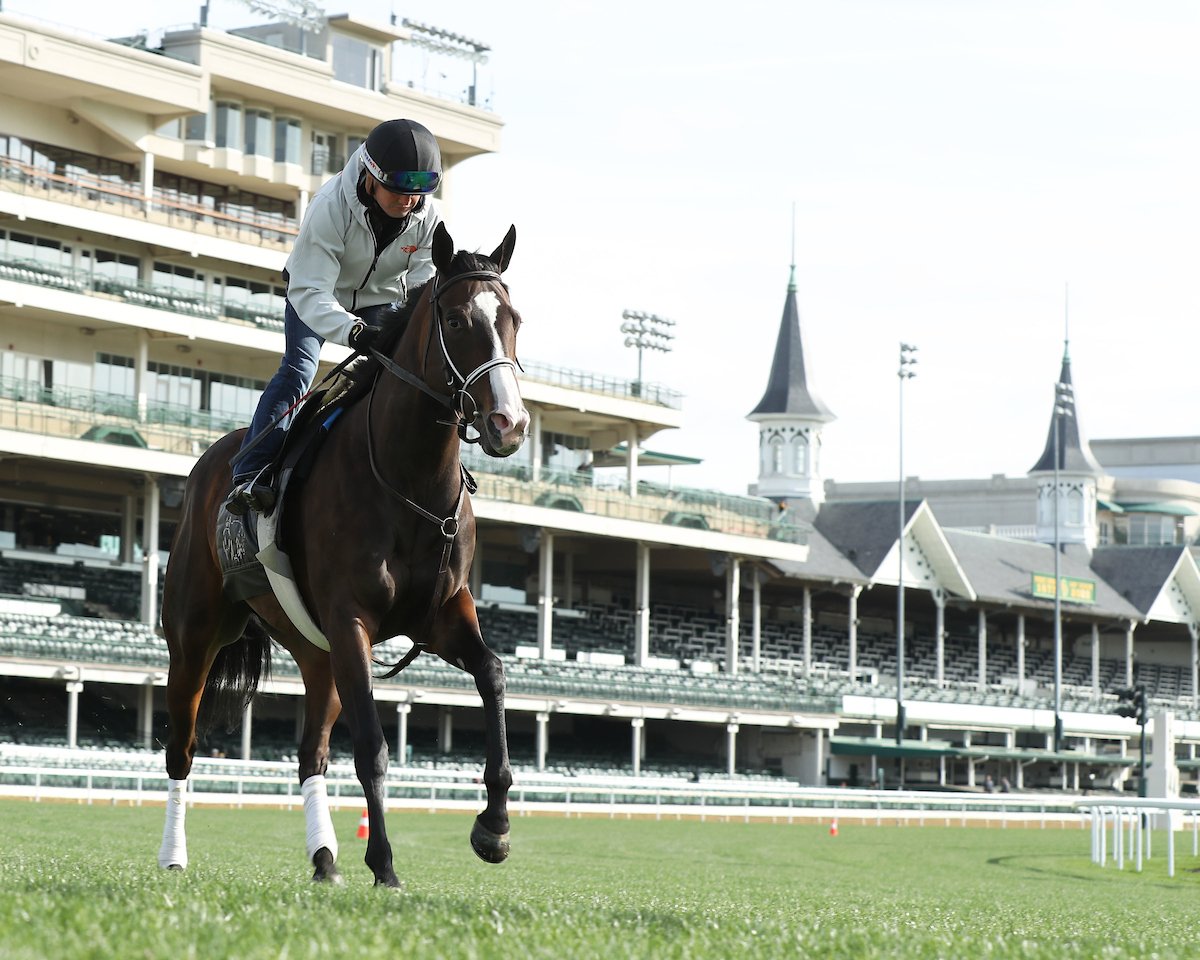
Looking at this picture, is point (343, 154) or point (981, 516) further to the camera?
point (981, 516)

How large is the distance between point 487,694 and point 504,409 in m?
1.25

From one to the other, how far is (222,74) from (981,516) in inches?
2992

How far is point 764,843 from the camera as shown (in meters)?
26.6

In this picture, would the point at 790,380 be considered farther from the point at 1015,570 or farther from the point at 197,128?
the point at 197,128

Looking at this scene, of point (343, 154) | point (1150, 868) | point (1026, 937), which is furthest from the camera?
point (343, 154)

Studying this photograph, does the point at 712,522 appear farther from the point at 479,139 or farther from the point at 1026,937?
the point at 1026,937

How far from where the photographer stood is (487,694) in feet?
24.5

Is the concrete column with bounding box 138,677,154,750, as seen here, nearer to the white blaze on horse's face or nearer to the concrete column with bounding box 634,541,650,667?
the concrete column with bounding box 634,541,650,667

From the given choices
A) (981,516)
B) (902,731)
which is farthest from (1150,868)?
(981,516)

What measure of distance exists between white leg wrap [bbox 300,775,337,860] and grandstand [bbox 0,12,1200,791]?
2464cm

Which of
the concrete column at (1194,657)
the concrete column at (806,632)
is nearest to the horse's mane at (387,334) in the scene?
Answer: the concrete column at (806,632)

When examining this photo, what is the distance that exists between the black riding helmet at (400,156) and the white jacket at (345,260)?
0.13m

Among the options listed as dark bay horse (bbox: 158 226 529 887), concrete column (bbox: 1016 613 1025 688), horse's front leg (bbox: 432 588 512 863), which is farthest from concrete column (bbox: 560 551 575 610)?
horse's front leg (bbox: 432 588 512 863)

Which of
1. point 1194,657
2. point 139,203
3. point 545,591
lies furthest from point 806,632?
point 1194,657
